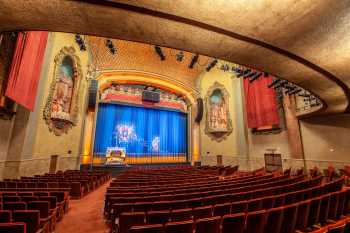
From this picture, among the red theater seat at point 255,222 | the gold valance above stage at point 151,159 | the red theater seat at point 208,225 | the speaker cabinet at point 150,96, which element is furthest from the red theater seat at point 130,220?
the speaker cabinet at point 150,96

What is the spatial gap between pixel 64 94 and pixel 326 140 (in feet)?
55.9

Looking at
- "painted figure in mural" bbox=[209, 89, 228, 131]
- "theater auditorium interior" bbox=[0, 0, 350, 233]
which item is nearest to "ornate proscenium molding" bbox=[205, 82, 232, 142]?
"painted figure in mural" bbox=[209, 89, 228, 131]

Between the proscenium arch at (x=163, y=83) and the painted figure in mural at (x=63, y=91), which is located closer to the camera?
the painted figure in mural at (x=63, y=91)

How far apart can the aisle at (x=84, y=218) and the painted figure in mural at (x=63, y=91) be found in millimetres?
6165

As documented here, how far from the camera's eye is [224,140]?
49.4ft

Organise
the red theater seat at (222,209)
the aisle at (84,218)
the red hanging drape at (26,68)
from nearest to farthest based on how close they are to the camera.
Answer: the red theater seat at (222,209) < the aisle at (84,218) < the red hanging drape at (26,68)

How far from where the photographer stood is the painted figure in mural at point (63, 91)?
30.3 ft

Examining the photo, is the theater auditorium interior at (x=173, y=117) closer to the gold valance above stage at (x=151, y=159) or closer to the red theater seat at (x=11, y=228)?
the red theater seat at (x=11, y=228)

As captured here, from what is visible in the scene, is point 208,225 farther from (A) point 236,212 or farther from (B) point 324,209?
(B) point 324,209

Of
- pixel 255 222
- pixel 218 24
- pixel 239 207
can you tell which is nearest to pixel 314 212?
pixel 239 207

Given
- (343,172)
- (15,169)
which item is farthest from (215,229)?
(343,172)

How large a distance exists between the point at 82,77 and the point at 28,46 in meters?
4.75

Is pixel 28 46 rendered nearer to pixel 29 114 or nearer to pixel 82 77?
pixel 29 114

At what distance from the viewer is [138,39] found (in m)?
3.73
